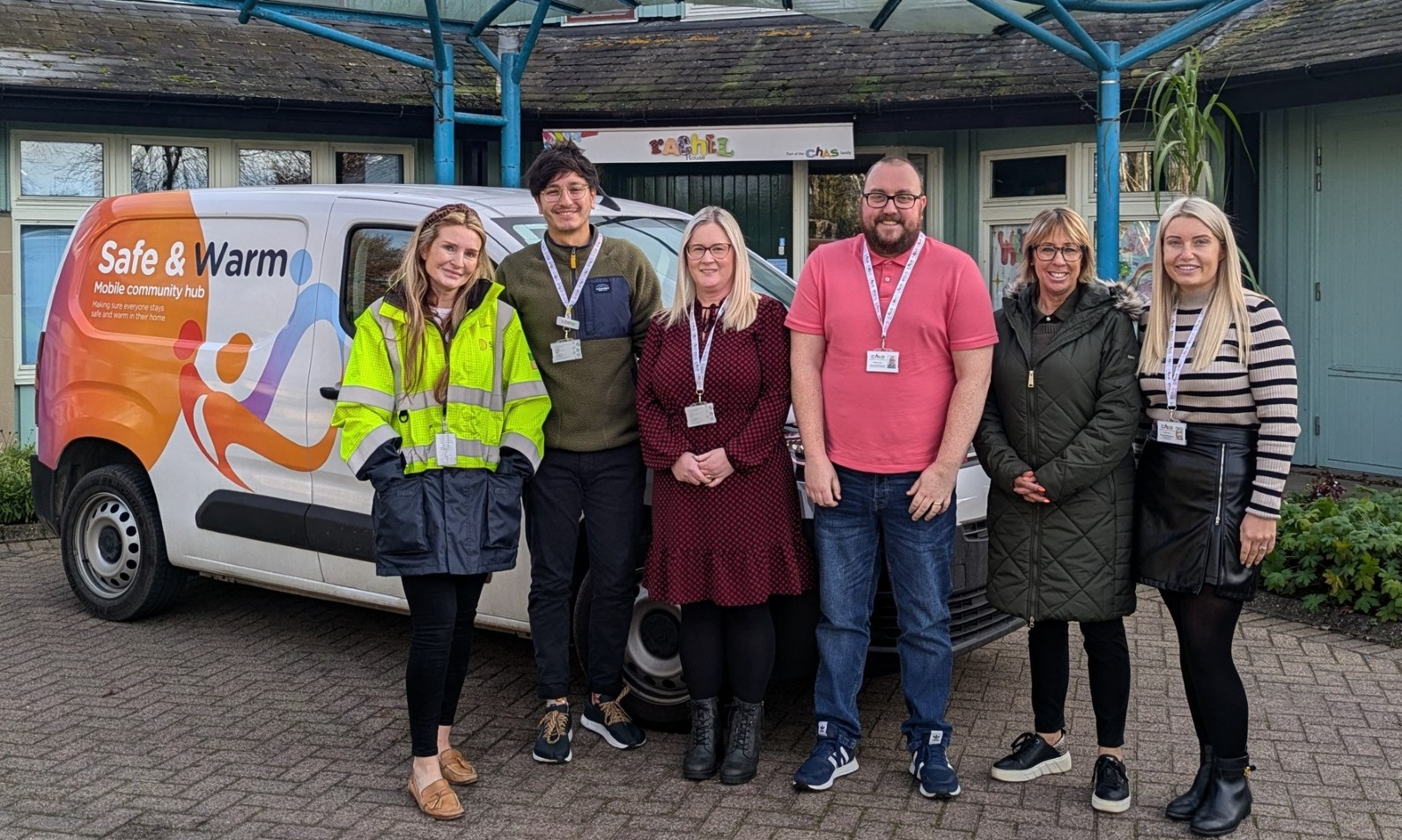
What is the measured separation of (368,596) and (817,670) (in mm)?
1967

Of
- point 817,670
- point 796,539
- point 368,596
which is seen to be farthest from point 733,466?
point 368,596

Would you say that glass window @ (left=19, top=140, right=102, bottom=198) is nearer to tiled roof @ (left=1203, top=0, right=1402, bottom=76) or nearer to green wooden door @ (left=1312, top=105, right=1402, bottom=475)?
tiled roof @ (left=1203, top=0, right=1402, bottom=76)

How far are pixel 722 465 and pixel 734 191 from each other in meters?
8.33

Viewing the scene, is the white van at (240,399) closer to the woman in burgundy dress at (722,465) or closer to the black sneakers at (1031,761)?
the woman in burgundy dress at (722,465)

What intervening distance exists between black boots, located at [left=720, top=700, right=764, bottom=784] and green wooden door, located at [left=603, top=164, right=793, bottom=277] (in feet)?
26.5

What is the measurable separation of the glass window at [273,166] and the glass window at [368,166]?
30 cm

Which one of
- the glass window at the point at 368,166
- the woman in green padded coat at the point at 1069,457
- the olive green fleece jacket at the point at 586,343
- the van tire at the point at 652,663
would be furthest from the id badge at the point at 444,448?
the glass window at the point at 368,166

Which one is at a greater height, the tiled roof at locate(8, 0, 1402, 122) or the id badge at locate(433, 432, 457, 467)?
the tiled roof at locate(8, 0, 1402, 122)

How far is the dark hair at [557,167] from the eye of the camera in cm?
491

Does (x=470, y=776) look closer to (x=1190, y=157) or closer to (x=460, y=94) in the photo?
(x=1190, y=157)

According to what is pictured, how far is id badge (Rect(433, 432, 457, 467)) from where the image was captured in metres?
4.53

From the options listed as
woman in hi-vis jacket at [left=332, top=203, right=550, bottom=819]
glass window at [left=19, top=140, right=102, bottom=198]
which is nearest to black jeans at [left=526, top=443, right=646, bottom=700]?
woman in hi-vis jacket at [left=332, top=203, right=550, bottom=819]

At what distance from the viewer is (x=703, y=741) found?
4.89 meters

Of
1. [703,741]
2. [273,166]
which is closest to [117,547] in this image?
[703,741]
